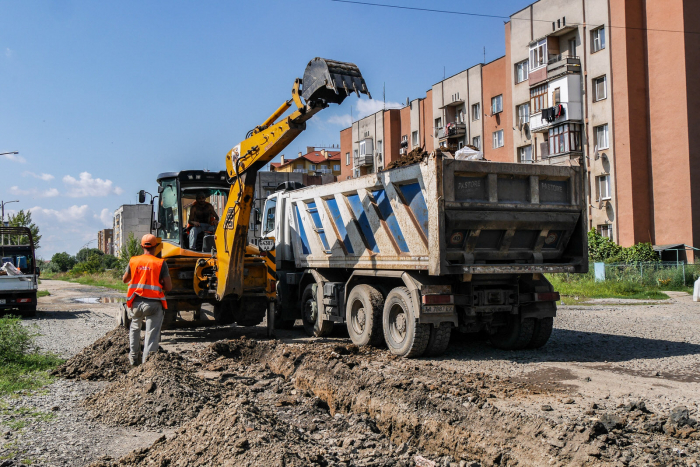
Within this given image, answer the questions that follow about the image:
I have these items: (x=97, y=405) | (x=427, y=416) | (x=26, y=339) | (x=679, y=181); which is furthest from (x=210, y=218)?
(x=679, y=181)

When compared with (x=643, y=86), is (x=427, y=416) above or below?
below

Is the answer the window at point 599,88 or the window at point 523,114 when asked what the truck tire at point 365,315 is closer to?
the window at point 599,88

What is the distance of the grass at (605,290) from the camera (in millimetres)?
22875

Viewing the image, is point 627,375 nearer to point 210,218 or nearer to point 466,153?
point 466,153

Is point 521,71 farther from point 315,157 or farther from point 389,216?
point 315,157

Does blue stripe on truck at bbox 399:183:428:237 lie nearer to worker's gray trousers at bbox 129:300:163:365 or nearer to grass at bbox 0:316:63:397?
worker's gray trousers at bbox 129:300:163:365

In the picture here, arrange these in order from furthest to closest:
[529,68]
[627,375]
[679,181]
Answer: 1. [529,68]
2. [679,181]
3. [627,375]

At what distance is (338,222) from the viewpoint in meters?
10.9

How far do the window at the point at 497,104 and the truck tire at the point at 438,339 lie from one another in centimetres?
3358

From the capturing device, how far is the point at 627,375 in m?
7.59

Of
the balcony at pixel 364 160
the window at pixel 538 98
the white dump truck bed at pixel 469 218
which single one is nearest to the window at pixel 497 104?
the window at pixel 538 98

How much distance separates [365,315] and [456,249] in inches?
79.8

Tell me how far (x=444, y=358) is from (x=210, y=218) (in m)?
5.36

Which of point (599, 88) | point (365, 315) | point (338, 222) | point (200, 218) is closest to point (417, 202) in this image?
point (365, 315)
